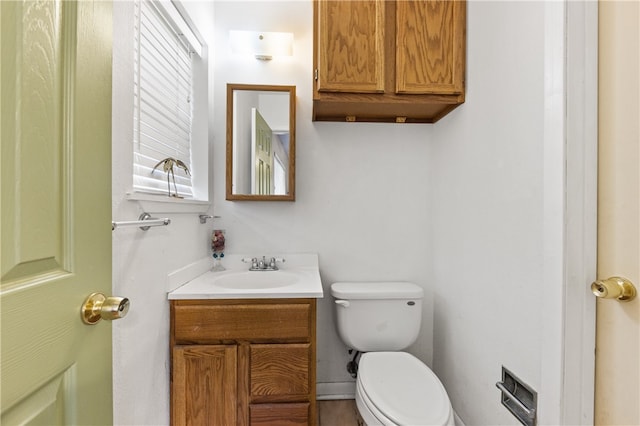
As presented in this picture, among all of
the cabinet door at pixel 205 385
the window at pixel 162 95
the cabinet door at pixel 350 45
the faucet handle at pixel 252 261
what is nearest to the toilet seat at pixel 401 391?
the cabinet door at pixel 205 385

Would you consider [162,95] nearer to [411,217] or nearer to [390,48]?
[390,48]

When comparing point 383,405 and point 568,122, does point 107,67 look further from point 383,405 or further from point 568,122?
point 383,405

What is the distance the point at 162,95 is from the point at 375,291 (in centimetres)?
141

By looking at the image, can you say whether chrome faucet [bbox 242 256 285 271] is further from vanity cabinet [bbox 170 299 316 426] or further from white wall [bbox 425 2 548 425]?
white wall [bbox 425 2 548 425]

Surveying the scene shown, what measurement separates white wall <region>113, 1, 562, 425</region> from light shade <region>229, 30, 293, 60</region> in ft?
0.18

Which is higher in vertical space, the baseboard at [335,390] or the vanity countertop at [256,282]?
the vanity countertop at [256,282]

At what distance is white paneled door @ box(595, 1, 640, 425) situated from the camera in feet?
2.28

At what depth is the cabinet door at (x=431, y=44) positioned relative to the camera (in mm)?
1365

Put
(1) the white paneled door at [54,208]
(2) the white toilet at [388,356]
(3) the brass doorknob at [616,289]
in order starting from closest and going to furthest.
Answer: (1) the white paneled door at [54,208]
(3) the brass doorknob at [616,289]
(2) the white toilet at [388,356]

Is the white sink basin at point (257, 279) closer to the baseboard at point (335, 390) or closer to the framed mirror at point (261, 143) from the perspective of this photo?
the framed mirror at point (261, 143)

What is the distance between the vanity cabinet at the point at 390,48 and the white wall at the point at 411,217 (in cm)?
9

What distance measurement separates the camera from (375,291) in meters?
1.52

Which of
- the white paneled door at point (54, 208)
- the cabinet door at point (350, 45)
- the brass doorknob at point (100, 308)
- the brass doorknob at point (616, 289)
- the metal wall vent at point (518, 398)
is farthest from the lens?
the cabinet door at point (350, 45)

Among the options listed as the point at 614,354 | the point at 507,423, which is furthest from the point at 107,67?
the point at 507,423
